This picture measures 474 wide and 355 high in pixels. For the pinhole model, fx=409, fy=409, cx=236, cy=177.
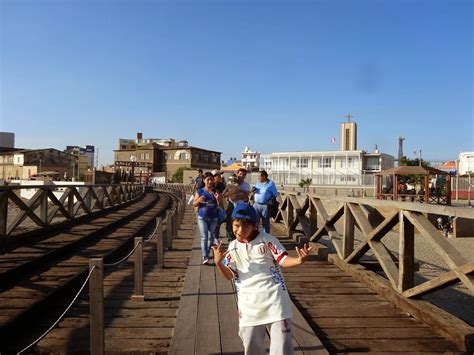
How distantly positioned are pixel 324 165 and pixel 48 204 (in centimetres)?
4973

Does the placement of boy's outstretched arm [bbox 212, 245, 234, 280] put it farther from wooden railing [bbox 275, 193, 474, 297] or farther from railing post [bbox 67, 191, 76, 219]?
railing post [bbox 67, 191, 76, 219]

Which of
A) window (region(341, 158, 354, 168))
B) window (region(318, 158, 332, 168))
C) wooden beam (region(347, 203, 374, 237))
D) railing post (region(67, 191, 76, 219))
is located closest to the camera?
wooden beam (region(347, 203, 374, 237))

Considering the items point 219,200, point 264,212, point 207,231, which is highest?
point 219,200

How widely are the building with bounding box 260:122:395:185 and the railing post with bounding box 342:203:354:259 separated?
45.2m

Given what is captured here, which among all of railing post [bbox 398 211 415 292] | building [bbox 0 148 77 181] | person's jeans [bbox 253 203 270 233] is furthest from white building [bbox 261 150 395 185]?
railing post [bbox 398 211 415 292]

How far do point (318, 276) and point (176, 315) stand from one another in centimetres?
251

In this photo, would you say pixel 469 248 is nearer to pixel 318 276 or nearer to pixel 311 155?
pixel 318 276

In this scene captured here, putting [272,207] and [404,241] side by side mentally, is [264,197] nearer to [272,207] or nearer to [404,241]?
[272,207]

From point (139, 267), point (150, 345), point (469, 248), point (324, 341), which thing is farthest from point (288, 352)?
point (469, 248)

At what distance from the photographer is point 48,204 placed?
31.4 feet

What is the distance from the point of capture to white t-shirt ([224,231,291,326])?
271 centimetres

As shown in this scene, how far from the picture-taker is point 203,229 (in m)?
6.29

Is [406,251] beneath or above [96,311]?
above

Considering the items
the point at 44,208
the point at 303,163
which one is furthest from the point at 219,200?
the point at 303,163
